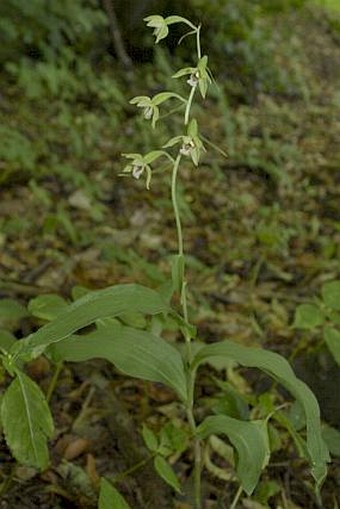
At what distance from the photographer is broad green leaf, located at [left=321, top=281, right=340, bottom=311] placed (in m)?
1.82

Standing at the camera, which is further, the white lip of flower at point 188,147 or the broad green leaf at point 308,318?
the broad green leaf at point 308,318

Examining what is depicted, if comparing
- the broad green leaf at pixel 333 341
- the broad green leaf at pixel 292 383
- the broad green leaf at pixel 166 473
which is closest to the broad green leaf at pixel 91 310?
the broad green leaf at pixel 292 383

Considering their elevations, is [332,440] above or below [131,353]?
below

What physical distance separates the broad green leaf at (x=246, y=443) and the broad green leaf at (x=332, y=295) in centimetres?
47

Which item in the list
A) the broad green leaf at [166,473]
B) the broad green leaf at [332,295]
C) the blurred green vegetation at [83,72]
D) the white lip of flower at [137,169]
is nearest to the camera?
the white lip of flower at [137,169]

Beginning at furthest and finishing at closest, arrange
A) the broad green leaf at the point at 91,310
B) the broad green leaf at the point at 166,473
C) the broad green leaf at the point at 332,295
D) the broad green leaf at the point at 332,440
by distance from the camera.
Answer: the broad green leaf at the point at 332,295
the broad green leaf at the point at 332,440
the broad green leaf at the point at 166,473
the broad green leaf at the point at 91,310

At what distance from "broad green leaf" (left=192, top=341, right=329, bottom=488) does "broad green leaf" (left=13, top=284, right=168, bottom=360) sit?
0.15m

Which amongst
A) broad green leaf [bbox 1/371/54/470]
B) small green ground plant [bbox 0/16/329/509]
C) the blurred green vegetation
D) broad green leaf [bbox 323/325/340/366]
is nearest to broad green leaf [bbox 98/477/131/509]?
small green ground plant [bbox 0/16/329/509]

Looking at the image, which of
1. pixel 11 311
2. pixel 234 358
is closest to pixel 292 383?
pixel 234 358

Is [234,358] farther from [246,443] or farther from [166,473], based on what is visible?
[166,473]

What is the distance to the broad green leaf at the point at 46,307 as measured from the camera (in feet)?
5.06

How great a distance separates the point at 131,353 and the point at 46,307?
25 cm

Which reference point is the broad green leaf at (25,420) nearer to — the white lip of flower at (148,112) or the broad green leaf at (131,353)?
the broad green leaf at (131,353)

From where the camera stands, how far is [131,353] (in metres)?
1.43
